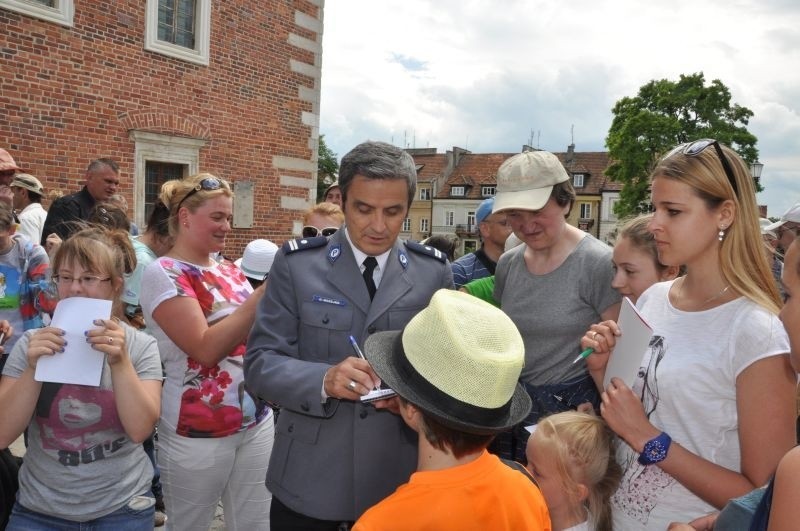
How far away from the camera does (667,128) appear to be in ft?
104

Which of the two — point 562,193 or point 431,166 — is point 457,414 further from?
point 431,166

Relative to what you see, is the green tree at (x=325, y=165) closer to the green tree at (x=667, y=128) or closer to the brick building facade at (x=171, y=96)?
the green tree at (x=667, y=128)

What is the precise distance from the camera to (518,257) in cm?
305

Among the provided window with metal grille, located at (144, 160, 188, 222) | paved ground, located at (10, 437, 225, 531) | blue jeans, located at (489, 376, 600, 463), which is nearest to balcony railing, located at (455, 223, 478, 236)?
window with metal grille, located at (144, 160, 188, 222)

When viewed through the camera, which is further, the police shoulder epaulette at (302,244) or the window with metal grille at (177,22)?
the window with metal grille at (177,22)

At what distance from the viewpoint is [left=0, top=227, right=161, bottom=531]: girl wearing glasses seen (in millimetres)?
2154

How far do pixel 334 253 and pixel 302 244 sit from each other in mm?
121

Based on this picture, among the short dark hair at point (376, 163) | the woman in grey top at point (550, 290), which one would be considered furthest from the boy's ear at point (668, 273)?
the short dark hair at point (376, 163)


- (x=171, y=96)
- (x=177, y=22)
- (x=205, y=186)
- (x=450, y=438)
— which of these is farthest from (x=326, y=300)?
(x=177, y=22)

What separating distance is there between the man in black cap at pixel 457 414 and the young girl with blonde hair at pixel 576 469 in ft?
1.97

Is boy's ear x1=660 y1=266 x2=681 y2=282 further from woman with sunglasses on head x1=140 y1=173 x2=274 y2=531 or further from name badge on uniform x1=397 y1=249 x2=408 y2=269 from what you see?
woman with sunglasses on head x1=140 y1=173 x2=274 y2=531

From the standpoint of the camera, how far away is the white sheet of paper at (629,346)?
1.83m

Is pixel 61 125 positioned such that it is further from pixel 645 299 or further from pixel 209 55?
pixel 645 299

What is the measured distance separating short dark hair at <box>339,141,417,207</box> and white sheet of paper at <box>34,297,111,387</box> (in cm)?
98
